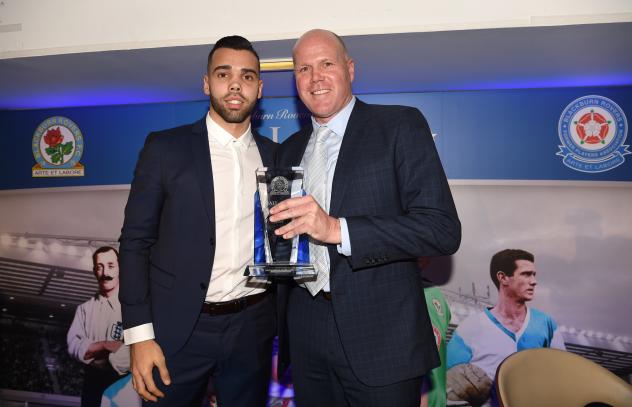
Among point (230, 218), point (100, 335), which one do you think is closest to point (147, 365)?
point (230, 218)

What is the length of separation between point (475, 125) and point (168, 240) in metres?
2.51

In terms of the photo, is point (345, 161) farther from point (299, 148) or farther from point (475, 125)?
point (475, 125)

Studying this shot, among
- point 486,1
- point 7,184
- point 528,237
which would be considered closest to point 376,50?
point 486,1

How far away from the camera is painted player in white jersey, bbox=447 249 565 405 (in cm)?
341

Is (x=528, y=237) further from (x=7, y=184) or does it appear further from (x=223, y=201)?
(x=7, y=184)

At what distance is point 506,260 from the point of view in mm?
3424

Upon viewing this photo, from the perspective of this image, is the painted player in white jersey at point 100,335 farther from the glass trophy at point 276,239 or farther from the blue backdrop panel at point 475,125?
the glass trophy at point 276,239

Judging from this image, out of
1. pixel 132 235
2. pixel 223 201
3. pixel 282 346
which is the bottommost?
pixel 282 346

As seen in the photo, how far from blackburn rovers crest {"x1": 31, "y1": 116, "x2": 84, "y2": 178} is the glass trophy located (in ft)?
9.15

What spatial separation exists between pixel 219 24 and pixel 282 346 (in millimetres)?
1758

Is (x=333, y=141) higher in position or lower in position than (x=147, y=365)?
higher

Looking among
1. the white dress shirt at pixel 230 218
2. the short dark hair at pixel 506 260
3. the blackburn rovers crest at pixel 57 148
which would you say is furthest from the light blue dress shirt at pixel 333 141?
the blackburn rovers crest at pixel 57 148

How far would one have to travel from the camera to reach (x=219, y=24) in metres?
2.45

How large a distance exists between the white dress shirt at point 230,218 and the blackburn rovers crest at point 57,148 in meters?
2.28
